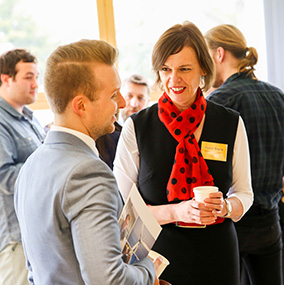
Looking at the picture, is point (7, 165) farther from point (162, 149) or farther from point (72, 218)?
point (72, 218)

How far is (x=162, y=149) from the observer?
168 cm

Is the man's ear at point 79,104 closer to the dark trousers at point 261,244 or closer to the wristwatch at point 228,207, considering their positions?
the wristwatch at point 228,207

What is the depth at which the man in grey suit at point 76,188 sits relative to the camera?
3.15 feet

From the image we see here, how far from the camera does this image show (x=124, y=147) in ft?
5.54

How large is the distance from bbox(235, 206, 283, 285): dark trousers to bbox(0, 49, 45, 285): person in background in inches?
52.0

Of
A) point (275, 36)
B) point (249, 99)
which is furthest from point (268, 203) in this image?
point (275, 36)

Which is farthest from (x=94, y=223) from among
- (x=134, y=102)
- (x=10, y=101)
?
(x=134, y=102)

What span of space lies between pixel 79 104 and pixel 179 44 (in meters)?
0.72

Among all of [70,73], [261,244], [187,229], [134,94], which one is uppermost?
[70,73]

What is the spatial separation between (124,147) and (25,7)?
2.41 metres

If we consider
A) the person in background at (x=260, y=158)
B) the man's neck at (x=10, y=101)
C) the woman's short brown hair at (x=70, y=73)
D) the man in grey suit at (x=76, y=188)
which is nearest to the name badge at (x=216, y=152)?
the person in background at (x=260, y=158)

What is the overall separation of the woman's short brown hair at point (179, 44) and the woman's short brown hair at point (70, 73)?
1.89ft

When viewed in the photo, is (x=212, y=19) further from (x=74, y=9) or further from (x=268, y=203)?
(x=268, y=203)

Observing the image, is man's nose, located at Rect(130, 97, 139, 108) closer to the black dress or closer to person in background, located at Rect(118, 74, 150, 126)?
person in background, located at Rect(118, 74, 150, 126)
